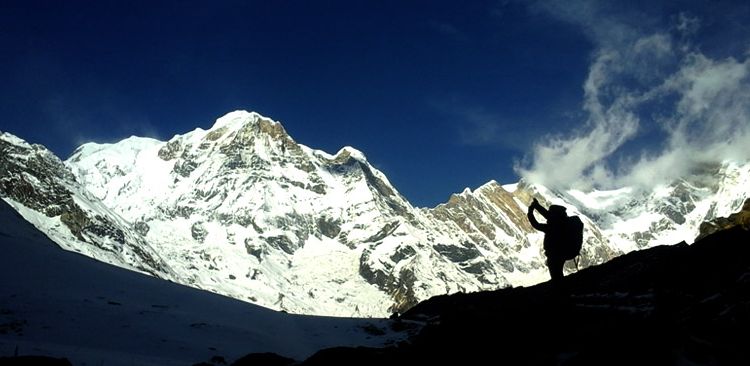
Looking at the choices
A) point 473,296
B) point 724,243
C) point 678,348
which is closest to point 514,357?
point 678,348

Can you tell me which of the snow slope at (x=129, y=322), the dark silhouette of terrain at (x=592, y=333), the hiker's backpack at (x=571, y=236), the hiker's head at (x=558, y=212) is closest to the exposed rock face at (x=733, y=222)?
the snow slope at (x=129, y=322)

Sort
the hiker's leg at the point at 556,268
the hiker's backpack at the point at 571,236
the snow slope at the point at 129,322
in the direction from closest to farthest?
the hiker's leg at the point at 556,268, the hiker's backpack at the point at 571,236, the snow slope at the point at 129,322

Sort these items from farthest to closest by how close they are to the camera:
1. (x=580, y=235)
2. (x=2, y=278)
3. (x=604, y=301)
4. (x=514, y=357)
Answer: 1. (x=2, y=278)
2. (x=604, y=301)
3. (x=580, y=235)
4. (x=514, y=357)

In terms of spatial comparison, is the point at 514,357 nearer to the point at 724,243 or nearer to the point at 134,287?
the point at 724,243

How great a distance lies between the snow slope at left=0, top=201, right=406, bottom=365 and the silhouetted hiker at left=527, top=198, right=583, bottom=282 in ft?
42.5

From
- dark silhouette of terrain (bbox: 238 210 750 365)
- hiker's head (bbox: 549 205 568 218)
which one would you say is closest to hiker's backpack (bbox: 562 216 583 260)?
hiker's head (bbox: 549 205 568 218)

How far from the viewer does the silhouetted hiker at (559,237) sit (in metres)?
18.2

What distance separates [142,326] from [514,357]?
19031 millimetres

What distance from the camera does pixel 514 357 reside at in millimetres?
14773

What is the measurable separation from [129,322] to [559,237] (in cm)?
1923

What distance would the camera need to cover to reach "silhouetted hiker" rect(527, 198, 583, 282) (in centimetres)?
1823

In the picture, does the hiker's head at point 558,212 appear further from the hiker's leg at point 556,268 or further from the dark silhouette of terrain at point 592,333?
the dark silhouette of terrain at point 592,333

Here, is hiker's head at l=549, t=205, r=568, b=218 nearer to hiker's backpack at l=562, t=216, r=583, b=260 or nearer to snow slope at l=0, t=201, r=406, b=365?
hiker's backpack at l=562, t=216, r=583, b=260

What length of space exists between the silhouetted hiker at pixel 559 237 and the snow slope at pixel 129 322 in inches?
510
